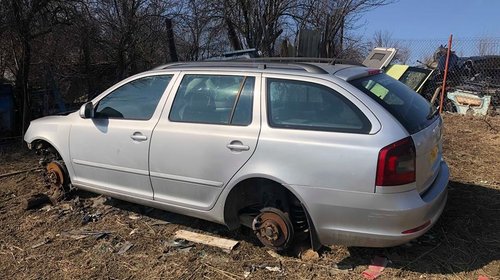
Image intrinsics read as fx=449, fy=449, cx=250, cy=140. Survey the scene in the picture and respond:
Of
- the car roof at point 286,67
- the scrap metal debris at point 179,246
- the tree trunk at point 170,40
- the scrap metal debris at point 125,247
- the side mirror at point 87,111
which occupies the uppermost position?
the tree trunk at point 170,40

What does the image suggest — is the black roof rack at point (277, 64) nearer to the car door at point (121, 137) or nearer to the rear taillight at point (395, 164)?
the car door at point (121, 137)

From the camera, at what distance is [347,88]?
3.33 meters

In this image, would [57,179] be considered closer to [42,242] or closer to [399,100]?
[42,242]

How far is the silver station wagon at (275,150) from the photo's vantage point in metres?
3.12

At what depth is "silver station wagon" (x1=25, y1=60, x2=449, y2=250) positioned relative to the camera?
3.12 metres

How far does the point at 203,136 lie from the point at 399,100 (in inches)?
63.3

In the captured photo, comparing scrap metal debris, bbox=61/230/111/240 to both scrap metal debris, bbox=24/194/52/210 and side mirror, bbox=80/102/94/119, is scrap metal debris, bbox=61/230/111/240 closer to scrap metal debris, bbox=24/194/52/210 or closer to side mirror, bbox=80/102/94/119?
scrap metal debris, bbox=24/194/52/210

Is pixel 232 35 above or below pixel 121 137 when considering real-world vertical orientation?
above

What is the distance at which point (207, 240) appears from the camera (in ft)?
13.3

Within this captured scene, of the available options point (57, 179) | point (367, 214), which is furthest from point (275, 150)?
point (57, 179)

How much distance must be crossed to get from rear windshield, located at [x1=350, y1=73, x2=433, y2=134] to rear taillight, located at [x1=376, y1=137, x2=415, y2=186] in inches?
7.4

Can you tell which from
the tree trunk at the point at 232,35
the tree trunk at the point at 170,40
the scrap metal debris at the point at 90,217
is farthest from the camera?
the tree trunk at the point at 232,35

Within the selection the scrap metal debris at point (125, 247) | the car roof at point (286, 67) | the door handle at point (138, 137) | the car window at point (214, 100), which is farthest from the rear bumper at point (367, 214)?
the scrap metal debris at point (125, 247)

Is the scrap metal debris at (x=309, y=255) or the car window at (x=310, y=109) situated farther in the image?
the scrap metal debris at (x=309, y=255)
